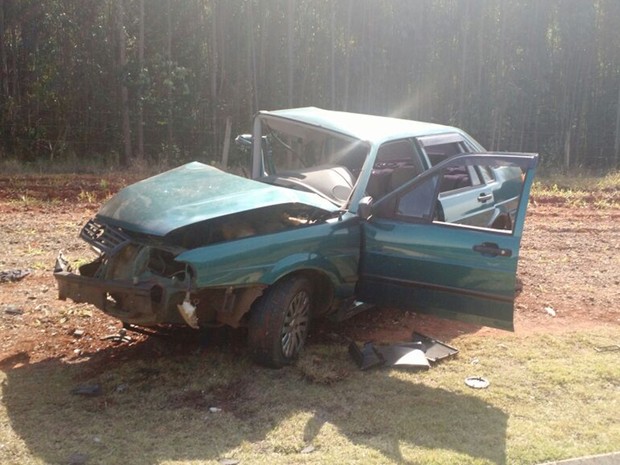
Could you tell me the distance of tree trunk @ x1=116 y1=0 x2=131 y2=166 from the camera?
18906 millimetres

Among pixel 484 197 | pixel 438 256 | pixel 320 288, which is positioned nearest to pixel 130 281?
pixel 320 288

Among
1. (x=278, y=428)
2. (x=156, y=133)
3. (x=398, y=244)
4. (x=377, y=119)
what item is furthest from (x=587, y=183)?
(x=278, y=428)

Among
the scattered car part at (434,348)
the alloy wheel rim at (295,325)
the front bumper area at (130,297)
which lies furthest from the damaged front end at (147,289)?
the scattered car part at (434,348)

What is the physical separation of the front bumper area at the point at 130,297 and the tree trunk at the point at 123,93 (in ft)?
48.4

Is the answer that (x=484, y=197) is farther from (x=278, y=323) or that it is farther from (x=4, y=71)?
(x=4, y=71)

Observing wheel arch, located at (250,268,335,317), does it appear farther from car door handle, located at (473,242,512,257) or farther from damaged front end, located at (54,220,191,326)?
car door handle, located at (473,242,512,257)

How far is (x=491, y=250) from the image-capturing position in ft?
18.0

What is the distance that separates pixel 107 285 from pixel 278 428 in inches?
58.5

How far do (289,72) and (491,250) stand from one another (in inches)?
671

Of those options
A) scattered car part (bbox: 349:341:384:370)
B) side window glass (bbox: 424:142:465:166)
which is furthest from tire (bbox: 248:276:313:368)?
side window glass (bbox: 424:142:465:166)

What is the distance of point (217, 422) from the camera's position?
182 inches

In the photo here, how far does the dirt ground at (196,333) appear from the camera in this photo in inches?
236

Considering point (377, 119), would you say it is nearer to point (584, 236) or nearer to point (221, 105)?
point (584, 236)

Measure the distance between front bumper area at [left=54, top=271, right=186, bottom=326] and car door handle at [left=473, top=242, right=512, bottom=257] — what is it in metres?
2.23
